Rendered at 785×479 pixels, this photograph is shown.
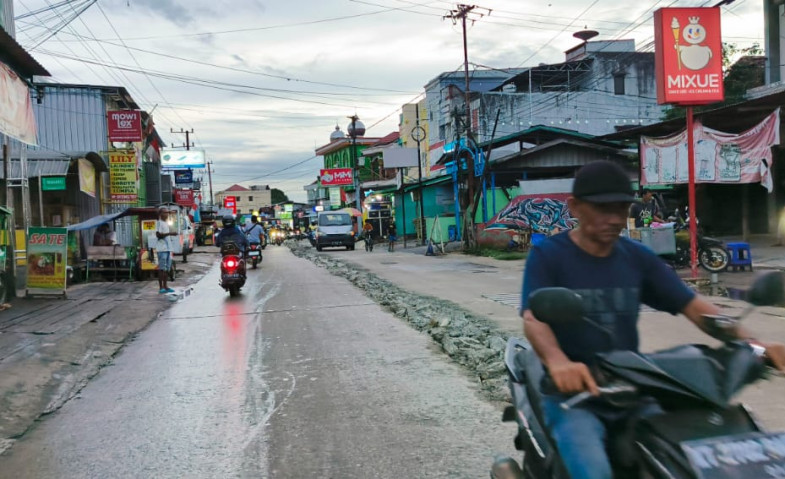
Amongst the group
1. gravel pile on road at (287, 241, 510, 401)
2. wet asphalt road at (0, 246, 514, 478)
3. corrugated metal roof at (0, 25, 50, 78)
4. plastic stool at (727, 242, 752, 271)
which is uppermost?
corrugated metal roof at (0, 25, 50, 78)

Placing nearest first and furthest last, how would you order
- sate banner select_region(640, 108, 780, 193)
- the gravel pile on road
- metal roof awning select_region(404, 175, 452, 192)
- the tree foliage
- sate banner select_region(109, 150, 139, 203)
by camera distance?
1. the gravel pile on road
2. sate banner select_region(640, 108, 780, 193)
3. sate banner select_region(109, 150, 139, 203)
4. metal roof awning select_region(404, 175, 452, 192)
5. the tree foliage

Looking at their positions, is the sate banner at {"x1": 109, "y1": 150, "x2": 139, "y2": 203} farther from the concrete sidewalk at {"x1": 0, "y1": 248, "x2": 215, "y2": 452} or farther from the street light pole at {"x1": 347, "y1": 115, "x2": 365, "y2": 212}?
the street light pole at {"x1": 347, "y1": 115, "x2": 365, "y2": 212}

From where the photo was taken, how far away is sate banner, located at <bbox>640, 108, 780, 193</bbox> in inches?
666

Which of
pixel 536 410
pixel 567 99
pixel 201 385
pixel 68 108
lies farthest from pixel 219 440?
pixel 567 99

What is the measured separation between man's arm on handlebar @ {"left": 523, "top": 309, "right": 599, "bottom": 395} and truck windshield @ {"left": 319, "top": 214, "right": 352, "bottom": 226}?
36803mm

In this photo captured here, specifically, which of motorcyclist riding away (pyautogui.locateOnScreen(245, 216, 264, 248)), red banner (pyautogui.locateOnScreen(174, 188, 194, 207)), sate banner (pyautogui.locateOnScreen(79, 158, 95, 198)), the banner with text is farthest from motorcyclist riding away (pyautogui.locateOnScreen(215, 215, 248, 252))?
red banner (pyautogui.locateOnScreen(174, 188, 194, 207))

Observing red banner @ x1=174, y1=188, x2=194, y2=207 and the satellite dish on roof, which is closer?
the satellite dish on roof

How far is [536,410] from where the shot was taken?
2752mm

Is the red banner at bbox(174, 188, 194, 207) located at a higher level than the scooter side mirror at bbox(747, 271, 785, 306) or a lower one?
higher

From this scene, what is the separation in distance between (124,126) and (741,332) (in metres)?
28.9

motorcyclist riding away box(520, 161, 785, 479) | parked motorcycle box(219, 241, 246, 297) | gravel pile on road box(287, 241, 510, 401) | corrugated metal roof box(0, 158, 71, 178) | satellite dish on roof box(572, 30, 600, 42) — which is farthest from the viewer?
satellite dish on roof box(572, 30, 600, 42)

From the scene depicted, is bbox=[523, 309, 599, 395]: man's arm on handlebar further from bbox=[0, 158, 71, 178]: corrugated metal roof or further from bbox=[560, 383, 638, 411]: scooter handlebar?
bbox=[0, 158, 71, 178]: corrugated metal roof

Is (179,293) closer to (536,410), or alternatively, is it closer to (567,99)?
(536,410)

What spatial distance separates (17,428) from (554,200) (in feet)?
77.0
